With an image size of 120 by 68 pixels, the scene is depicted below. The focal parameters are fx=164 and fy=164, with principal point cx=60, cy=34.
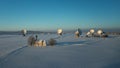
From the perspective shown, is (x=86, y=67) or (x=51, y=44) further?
(x=51, y=44)

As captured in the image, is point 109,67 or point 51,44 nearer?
point 109,67

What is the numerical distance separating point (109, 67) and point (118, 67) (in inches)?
28.2

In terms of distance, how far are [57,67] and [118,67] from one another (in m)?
4.90

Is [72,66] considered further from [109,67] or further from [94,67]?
[109,67]

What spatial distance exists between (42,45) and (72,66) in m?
16.7

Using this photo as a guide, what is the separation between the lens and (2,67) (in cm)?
1292

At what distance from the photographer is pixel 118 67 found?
1318 centimetres

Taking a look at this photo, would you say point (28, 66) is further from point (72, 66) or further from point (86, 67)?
point (86, 67)

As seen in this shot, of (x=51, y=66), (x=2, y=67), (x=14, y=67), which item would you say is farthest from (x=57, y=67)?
(x=2, y=67)

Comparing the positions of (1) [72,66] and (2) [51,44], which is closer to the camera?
(1) [72,66]

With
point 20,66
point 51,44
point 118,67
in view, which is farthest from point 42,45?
point 118,67

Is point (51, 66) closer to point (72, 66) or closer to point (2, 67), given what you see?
point (72, 66)

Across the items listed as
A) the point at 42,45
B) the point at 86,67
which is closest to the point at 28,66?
the point at 86,67

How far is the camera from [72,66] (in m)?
13.5
